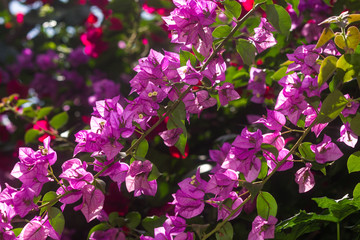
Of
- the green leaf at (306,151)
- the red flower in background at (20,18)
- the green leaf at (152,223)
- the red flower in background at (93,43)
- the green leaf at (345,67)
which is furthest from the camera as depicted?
the red flower in background at (20,18)

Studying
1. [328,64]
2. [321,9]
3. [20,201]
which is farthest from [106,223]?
[321,9]

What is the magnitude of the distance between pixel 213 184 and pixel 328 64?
217mm

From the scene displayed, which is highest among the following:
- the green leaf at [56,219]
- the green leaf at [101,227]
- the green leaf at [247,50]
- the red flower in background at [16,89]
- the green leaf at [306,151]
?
the green leaf at [247,50]

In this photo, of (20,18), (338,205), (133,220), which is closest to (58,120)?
(133,220)

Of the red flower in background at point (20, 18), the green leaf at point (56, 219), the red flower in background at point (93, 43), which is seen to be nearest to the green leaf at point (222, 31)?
the green leaf at point (56, 219)

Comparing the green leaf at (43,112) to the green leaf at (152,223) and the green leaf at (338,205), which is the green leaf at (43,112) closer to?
the green leaf at (152,223)

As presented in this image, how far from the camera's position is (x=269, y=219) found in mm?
643

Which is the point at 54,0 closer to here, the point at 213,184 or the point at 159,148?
the point at 159,148

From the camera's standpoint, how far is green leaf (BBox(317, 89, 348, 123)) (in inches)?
22.6

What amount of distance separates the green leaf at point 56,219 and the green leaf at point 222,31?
0.34 meters

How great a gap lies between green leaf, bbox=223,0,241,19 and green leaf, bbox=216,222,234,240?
0.99ft

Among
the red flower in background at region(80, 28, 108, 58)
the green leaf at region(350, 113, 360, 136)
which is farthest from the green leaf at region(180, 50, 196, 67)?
the red flower in background at region(80, 28, 108, 58)

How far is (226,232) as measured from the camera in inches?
25.4

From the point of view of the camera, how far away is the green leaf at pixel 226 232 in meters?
0.64
